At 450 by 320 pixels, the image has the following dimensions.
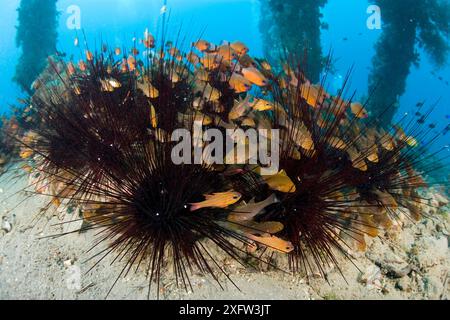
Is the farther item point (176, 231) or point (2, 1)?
point (2, 1)

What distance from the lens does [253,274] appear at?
10.6ft

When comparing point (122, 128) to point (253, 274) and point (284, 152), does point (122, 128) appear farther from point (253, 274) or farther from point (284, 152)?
point (253, 274)

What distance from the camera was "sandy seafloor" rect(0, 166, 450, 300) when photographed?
122 inches

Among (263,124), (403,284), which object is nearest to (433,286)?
(403,284)

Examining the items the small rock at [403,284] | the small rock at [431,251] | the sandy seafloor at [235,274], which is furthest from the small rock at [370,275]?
the small rock at [431,251]

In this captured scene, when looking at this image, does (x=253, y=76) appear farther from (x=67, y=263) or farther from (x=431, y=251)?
(x=431, y=251)

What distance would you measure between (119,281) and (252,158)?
193cm

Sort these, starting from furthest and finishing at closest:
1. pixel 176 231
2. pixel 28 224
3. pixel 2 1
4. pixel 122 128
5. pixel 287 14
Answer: pixel 2 1
pixel 287 14
pixel 28 224
pixel 122 128
pixel 176 231

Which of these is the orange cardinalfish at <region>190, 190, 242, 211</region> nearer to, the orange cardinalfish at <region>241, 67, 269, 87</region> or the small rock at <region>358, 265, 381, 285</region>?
the orange cardinalfish at <region>241, 67, 269, 87</region>

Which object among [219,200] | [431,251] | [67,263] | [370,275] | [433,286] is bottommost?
[433,286]

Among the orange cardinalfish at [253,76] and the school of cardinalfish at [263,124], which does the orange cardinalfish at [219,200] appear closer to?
the school of cardinalfish at [263,124]

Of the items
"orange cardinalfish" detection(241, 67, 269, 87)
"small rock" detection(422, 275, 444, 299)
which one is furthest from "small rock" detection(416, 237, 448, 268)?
"orange cardinalfish" detection(241, 67, 269, 87)

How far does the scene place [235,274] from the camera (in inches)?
127
